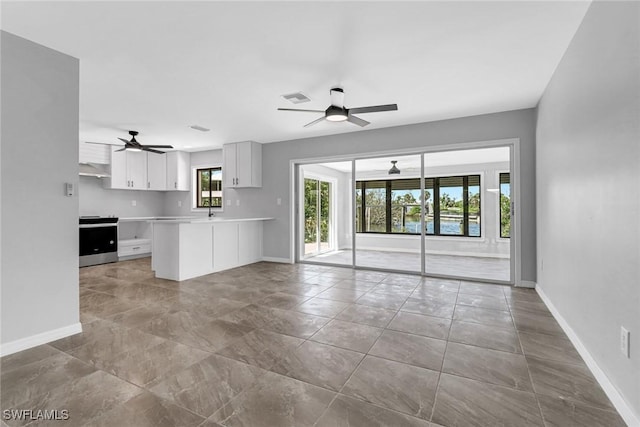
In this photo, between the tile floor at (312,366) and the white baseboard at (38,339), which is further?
the white baseboard at (38,339)

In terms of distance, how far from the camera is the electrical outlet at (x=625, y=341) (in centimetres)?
161

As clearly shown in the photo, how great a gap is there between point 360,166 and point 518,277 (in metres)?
3.03

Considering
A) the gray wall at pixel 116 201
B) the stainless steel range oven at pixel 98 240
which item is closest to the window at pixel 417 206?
the stainless steel range oven at pixel 98 240

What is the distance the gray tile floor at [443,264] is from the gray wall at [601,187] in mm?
1635

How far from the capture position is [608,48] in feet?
6.12

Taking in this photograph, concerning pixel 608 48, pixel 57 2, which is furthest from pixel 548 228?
pixel 57 2

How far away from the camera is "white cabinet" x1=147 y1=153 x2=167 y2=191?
7418mm

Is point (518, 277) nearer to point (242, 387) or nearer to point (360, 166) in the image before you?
point (360, 166)

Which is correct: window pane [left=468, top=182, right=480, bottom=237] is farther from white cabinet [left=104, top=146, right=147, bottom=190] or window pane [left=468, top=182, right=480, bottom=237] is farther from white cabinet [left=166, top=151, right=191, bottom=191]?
white cabinet [left=104, top=146, right=147, bottom=190]

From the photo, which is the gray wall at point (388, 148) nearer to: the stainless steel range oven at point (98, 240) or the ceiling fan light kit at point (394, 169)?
the ceiling fan light kit at point (394, 169)

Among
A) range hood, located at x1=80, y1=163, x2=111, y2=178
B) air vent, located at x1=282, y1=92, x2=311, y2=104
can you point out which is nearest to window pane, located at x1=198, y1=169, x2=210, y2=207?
range hood, located at x1=80, y1=163, x2=111, y2=178

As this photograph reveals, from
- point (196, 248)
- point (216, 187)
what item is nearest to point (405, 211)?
point (196, 248)

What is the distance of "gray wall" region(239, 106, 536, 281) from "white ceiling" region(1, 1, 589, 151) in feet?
0.92

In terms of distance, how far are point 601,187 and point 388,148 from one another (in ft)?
11.5
